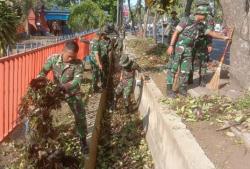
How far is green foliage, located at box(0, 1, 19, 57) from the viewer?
1126cm

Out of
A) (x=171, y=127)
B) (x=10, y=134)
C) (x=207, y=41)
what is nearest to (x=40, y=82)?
(x=171, y=127)

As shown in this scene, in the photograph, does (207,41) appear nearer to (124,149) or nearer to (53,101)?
(124,149)

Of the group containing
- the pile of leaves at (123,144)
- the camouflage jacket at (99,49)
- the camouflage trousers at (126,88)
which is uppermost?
the camouflage jacket at (99,49)

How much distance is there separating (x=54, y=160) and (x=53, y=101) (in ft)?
2.15

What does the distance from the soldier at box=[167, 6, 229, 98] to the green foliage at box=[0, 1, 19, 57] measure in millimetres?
4356

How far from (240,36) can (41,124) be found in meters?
4.58

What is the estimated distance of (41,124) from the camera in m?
5.30

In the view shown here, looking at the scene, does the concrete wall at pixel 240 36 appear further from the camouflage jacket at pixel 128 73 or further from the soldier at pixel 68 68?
the soldier at pixel 68 68

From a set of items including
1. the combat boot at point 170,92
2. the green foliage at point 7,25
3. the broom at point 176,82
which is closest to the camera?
the combat boot at point 170,92

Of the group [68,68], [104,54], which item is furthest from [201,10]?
[104,54]

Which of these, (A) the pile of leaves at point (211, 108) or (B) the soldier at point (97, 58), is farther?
(B) the soldier at point (97, 58)

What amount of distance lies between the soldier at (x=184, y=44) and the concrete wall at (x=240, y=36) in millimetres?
261

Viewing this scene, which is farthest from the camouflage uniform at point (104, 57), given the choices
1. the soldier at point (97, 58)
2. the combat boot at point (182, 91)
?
the combat boot at point (182, 91)

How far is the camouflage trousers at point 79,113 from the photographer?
727cm
